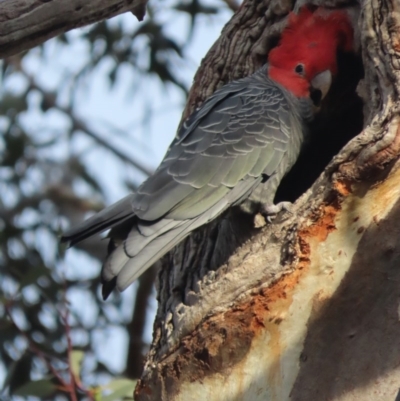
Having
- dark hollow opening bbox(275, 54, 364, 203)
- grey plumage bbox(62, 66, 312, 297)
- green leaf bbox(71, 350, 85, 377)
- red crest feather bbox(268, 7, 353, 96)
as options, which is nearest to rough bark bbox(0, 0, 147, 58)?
grey plumage bbox(62, 66, 312, 297)

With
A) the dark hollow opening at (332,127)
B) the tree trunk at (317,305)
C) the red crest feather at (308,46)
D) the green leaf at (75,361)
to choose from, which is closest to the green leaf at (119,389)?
the green leaf at (75,361)

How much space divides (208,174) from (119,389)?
1165 millimetres

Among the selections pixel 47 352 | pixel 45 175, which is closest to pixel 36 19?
pixel 47 352

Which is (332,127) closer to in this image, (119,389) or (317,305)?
(317,305)

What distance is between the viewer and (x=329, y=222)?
7.79ft

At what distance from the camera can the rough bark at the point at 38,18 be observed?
8.48ft

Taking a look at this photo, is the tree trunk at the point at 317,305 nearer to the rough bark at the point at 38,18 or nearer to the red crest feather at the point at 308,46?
the red crest feather at the point at 308,46

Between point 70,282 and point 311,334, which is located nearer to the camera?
point 311,334

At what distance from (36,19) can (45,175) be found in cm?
350

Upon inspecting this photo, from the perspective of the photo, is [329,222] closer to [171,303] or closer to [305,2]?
[171,303]

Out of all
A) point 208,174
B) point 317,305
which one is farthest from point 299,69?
point 317,305

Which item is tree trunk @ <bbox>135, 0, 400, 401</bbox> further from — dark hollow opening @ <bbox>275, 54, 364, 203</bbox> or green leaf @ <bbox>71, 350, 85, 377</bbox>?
green leaf @ <bbox>71, 350, 85, 377</bbox>

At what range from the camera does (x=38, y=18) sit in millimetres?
2621

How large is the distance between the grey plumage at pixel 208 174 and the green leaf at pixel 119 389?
104cm
